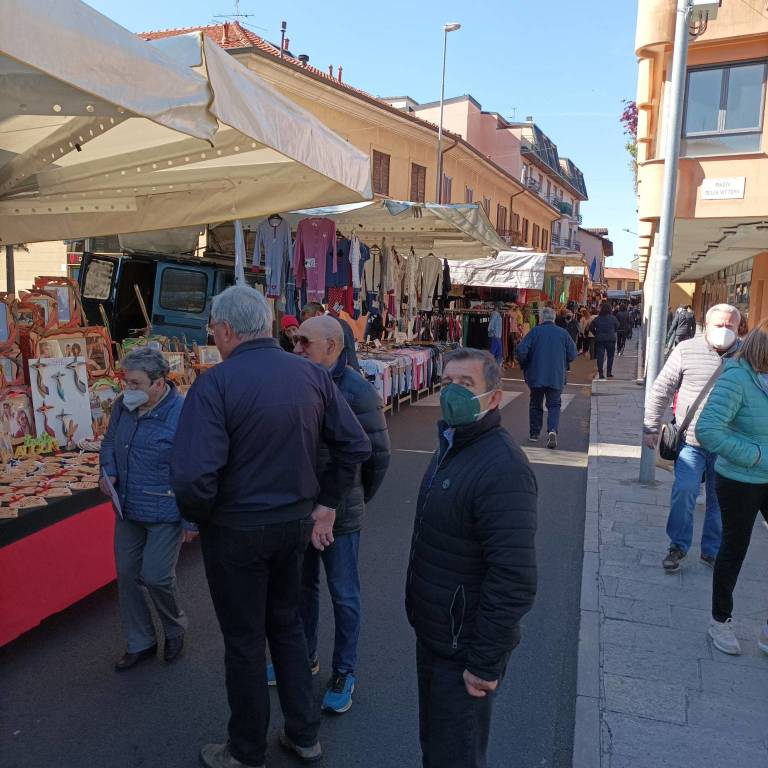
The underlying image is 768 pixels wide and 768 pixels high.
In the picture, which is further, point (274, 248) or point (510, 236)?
point (510, 236)

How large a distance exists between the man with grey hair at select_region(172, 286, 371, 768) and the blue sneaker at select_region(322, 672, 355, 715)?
42cm

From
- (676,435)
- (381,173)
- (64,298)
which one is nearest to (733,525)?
(676,435)

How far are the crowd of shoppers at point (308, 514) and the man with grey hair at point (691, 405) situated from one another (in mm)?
2525

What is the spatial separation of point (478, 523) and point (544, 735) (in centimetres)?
169

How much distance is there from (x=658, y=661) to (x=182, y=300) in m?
8.08

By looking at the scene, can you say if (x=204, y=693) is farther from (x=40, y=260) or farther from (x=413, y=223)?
(x=40, y=260)

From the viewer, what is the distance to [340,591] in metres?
3.06

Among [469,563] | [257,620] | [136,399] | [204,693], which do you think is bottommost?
[204,693]

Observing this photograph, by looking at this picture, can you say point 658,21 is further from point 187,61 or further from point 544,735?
point 544,735

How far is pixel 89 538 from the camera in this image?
400cm

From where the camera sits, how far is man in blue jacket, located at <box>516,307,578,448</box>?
29.2ft

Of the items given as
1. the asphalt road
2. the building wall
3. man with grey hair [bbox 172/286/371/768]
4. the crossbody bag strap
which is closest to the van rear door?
the building wall

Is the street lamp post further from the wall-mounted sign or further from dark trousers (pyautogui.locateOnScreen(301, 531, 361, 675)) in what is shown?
dark trousers (pyautogui.locateOnScreen(301, 531, 361, 675))

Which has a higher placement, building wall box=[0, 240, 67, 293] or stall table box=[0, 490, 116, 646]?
building wall box=[0, 240, 67, 293]
